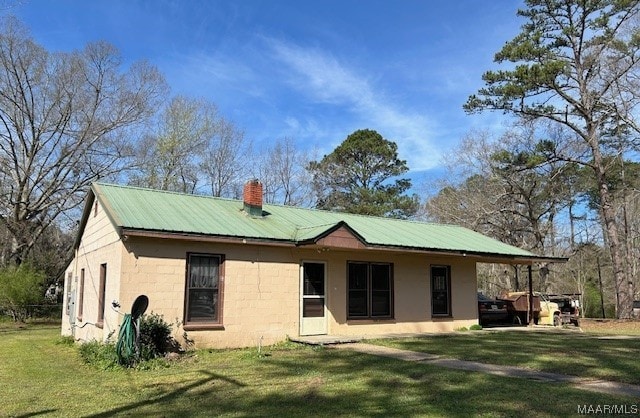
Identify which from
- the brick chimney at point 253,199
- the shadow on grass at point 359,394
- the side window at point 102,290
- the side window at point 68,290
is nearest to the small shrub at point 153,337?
the shadow on grass at point 359,394

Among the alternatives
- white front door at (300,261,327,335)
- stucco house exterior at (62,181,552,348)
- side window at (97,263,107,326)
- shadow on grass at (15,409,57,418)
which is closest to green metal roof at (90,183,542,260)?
stucco house exterior at (62,181,552,348)

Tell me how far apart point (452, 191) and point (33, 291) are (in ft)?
85.8

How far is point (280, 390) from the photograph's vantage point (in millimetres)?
7750

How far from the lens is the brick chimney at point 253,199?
15070mm

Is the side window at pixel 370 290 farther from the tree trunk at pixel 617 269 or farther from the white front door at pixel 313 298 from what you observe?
the tree trunk at pixel 617 269

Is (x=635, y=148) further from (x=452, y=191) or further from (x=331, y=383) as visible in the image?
(x=331, y=383)

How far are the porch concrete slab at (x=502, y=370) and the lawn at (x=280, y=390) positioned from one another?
37cm

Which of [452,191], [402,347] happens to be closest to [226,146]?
[452,191]

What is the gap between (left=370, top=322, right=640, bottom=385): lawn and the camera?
8711mm

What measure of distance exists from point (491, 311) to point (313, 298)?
8.35m

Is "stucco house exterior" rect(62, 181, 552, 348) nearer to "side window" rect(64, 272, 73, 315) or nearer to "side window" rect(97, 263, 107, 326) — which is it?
"side window" rect(97, 263, 107, 326)

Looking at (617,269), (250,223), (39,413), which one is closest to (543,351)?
(250,223)

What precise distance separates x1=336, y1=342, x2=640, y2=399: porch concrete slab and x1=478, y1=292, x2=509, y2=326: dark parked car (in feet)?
26.0

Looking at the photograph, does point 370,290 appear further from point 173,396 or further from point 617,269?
point 617,269
